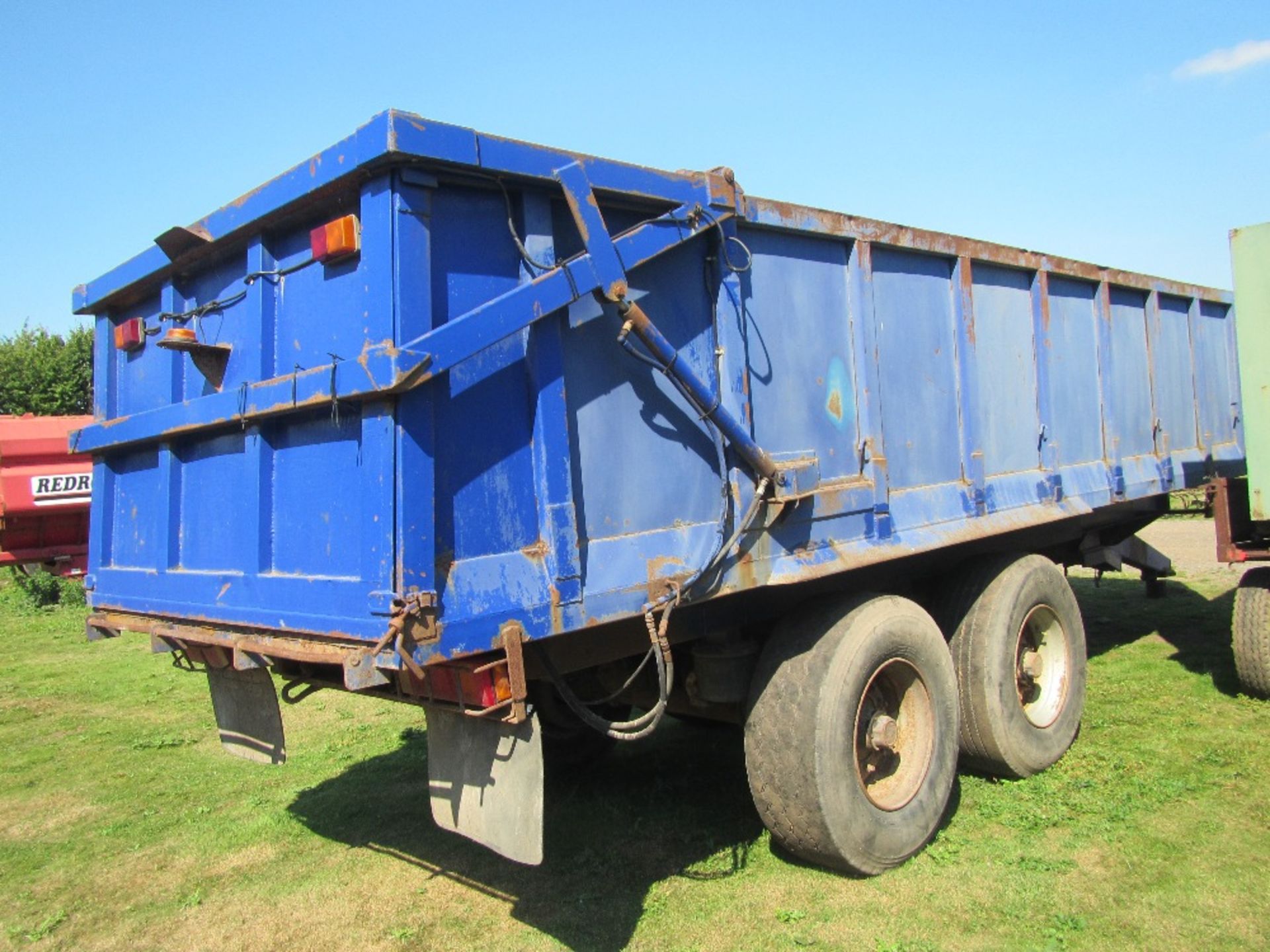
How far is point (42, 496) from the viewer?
492 inches

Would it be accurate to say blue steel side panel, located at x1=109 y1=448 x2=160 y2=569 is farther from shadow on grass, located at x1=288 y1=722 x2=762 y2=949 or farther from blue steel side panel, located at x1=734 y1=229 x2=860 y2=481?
blue steel side panel, located at x1=734 y1=229 x2=860 y2=481

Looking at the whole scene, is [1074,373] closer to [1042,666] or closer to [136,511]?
[1042,666]

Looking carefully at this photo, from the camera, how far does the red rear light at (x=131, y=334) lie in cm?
434

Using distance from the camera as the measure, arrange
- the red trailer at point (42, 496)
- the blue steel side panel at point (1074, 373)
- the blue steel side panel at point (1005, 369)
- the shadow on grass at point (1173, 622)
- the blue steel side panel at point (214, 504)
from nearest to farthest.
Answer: the blue steel side panel at point (214, 504)
the blue steel side panel at point (1005, 369)
the blue steel side panel at point (1074, 373)
the shadow on grass at point (1173, 622)
the red trailer at point (42, 496)

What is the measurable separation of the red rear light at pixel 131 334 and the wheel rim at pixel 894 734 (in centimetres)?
349

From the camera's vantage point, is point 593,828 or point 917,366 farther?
point 917,366

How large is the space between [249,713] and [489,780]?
1.36 metres

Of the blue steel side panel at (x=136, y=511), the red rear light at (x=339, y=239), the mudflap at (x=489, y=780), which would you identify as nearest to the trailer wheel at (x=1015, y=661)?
the mudflap at (x=489, y=780)

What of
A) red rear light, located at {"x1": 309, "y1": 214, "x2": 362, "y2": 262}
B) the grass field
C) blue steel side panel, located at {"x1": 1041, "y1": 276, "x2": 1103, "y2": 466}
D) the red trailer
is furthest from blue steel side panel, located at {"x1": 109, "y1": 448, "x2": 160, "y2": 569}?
the red trailer

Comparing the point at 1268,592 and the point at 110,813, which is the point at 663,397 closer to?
the point at 110,813

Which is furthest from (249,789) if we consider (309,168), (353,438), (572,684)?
(309,168)

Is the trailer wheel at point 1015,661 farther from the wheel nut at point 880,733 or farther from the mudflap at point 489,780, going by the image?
the mudflap at point 489,780

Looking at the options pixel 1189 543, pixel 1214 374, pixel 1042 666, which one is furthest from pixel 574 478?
pixel 1189 543

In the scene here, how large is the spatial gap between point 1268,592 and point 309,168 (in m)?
6.14
